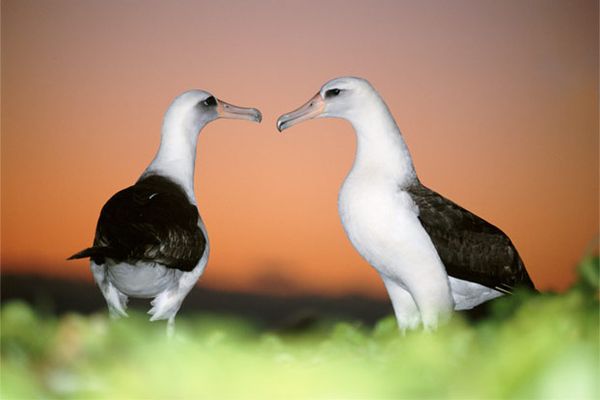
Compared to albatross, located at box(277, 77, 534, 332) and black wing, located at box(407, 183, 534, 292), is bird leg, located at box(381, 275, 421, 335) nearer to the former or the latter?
albatross, located at box(277, 77, 534, 332)

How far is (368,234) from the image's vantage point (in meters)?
2.01

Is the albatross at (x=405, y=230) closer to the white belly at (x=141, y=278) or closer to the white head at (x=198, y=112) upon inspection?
the white head at (x=198, y=112)

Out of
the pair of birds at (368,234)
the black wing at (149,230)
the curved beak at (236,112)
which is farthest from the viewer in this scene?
the curved beak at (236,112)

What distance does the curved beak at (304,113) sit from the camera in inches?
90.7

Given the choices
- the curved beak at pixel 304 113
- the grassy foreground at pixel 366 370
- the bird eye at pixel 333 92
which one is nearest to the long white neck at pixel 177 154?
the curved beak at pixel 304 113

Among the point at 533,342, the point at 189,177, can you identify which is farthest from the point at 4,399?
the point at 189,177

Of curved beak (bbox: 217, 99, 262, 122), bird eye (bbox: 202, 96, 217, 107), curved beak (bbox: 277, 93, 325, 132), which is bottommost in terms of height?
curved beak (bbox: 277, 93, 325, 132)

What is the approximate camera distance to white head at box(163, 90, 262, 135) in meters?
2.48

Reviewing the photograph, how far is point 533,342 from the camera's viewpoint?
15.3 inches

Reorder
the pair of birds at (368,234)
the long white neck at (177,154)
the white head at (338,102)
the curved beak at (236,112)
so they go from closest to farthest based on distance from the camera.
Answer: the pair of birds at (368,234) → the white head at (338,102) → the long white neck at (177,154) → the curved beak at (236,112)

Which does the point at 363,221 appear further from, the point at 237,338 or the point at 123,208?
the point at 237,338

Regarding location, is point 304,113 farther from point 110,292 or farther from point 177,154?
point 110,292

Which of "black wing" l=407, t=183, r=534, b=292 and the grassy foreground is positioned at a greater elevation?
the grassy foreground

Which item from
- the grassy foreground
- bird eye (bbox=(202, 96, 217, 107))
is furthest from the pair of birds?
the grassy foreground
